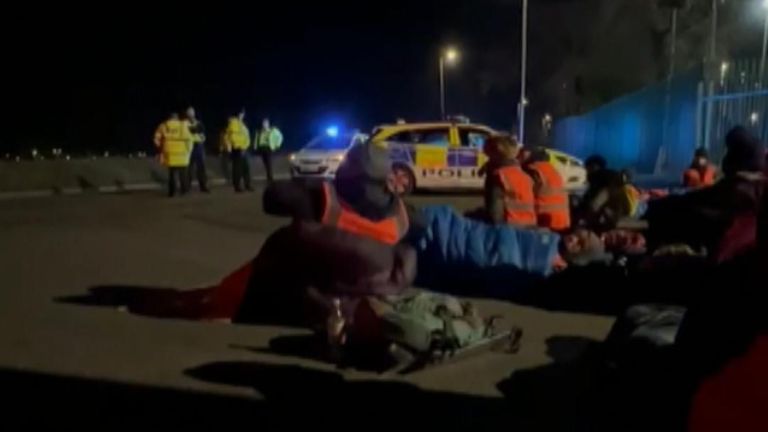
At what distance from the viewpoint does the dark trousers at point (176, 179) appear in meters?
23.7

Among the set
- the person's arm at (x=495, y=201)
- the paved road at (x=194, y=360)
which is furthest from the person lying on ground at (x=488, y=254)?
the paved road at (x=194, y=360)

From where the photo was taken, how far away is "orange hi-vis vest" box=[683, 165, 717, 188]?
1638cm

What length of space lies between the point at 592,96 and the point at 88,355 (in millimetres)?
53321

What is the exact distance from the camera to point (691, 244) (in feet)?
31.9

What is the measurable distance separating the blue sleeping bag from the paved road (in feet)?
1.29

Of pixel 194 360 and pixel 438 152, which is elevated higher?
pixel 438 152

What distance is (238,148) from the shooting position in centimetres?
2623

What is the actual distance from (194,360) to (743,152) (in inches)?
165

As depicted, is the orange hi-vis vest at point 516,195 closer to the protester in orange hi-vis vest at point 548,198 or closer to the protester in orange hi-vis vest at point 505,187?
the protester in orange hi-vis vest at point 505,187

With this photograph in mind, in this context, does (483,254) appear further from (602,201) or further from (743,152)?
(602,201)

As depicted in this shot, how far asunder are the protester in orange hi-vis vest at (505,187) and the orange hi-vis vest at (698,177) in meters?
6.00

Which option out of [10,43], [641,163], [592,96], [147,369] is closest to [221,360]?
[147,369]

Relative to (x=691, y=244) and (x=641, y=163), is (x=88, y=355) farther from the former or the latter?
(x=641, y=163)

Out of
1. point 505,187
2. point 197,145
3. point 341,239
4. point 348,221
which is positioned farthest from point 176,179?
point 341,239
